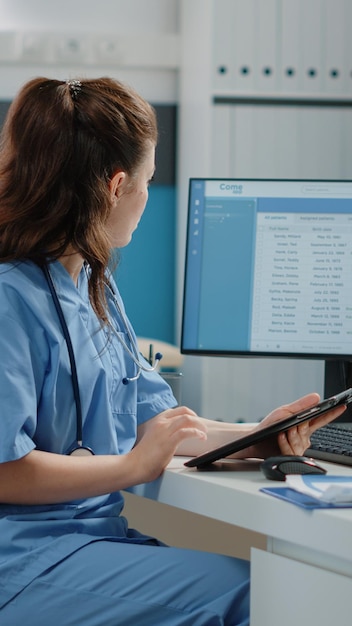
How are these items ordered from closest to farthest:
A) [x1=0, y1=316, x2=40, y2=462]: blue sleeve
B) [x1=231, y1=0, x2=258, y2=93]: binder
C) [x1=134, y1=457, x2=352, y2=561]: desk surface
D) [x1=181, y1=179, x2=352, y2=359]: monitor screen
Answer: [x1=134, y1=457, x2=352, y2=561]: desk surface → [x1=0, y1=316, x2=40, y2=462]: blue sleeve → [x1=181, y1=179, x2=352, y2=359]: monitor screen → [x1=231, y1=0, x2=258, y2=93]: binder

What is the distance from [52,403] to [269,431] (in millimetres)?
271

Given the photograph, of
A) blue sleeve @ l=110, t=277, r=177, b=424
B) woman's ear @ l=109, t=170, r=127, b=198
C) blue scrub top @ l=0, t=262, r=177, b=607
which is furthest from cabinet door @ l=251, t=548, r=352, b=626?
woman's ear @ l=109, t=170, r=127, b=198

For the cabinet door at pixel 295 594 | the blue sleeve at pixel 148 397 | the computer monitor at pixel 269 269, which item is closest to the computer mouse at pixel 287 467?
the cabinet door at pixel 295 594

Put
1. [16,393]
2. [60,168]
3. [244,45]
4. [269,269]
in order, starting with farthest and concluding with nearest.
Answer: [244,45], [269,269], [60,168], [16,393]

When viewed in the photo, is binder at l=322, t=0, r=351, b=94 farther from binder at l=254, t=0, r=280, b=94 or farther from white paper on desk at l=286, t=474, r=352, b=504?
white paper on desk at l=286, t=474, r=352, b=504

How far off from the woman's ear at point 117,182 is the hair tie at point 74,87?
12 centimetres

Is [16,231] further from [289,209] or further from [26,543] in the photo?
[289,209]

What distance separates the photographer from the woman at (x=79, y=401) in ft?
3.67

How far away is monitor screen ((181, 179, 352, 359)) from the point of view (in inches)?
64.4

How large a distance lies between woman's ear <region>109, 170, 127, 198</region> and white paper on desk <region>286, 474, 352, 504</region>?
0.46 m

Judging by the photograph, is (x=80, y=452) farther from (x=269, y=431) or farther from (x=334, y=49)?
(x=334, y=49)

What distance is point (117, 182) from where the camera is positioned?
131cm

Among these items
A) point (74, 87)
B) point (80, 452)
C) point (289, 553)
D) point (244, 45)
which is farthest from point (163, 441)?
point (244, 45)

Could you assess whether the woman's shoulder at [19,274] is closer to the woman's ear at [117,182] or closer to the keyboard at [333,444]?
the woman's ear at [117,182]
